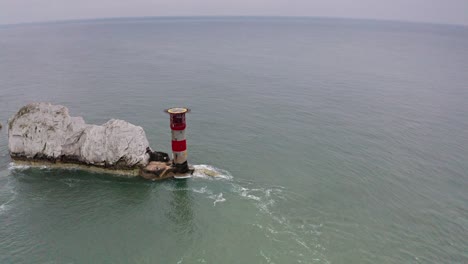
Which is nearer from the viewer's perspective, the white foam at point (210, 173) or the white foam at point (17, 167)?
the white foam at point (210, 173)

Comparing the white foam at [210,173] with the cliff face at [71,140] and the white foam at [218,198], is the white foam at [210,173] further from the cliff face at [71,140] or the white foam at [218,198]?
the cliff face at [71,140]

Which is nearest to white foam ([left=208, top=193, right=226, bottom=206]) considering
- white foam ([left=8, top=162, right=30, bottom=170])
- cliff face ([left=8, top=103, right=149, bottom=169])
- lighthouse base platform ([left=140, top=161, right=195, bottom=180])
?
lighthouse base platform ([left=140, top=161, right=195, bottom=180])

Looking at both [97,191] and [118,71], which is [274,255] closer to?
[97,191]

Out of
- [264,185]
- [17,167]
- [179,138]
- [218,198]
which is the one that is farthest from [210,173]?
[17,167]

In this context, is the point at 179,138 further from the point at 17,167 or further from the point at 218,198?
the point at 17,167

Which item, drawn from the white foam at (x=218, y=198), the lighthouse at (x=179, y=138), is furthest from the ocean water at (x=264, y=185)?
the lighthouse at (x=179, y=138)

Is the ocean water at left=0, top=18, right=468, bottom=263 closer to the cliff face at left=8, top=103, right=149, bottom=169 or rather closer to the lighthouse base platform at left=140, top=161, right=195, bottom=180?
the lighthouse base platform at left=140, top=161, right=195, bottom=180
